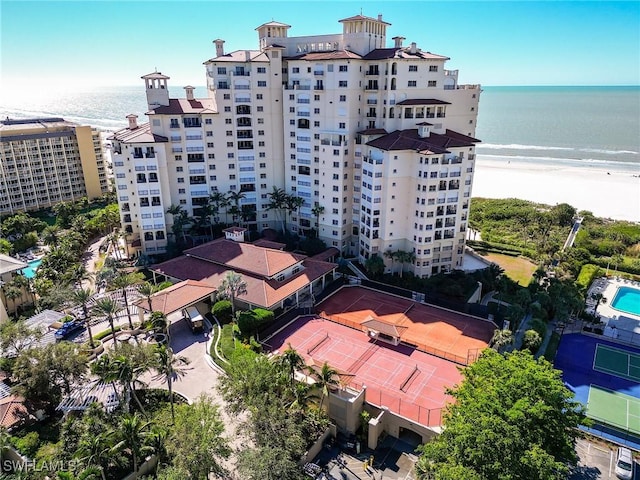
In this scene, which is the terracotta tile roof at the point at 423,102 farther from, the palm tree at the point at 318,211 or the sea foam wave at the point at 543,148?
the sea foam wave at the point at 543,148

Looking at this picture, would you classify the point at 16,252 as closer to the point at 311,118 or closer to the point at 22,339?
the point at 22,339

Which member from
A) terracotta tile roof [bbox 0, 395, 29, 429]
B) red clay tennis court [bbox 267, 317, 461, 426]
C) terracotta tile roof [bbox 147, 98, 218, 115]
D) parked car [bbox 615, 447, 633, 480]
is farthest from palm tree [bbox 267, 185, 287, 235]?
parked car [bbox 615, 447, 633, 480]

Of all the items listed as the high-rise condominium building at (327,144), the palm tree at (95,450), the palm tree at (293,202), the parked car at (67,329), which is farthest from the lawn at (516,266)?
the parked car at (67,329)

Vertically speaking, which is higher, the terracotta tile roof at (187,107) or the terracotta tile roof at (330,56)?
the terracotta tile roof at (330,56)

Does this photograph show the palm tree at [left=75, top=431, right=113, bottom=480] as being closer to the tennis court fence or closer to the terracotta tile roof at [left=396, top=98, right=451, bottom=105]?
the tennis court fence

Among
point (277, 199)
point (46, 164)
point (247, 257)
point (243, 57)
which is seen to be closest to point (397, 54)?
point (243, 57)

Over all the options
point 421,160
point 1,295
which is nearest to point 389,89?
point 421,160

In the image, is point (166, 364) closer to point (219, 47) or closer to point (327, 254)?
point (327, 254)
